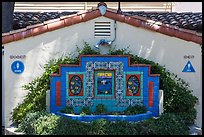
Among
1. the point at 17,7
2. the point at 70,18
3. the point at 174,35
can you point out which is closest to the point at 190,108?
the point at 174,35

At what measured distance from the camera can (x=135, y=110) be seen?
1040cm

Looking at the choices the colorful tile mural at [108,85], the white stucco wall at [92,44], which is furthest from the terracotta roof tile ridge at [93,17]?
the colorful tile mural at [108,85]

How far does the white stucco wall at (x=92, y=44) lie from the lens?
36.2ft

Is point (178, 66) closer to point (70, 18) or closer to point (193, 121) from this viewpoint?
point (193, 121)

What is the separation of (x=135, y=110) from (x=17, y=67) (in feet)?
10.9

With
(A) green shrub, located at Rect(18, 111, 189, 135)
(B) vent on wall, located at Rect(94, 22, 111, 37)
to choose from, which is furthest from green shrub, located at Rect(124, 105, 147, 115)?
(B) vent on wall, located at Rect(94, 22, 111, 37)

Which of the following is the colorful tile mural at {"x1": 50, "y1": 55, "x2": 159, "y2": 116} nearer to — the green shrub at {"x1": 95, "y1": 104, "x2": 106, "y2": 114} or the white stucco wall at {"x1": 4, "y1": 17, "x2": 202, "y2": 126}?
the green shrub at {"x1": 95, "y1": 104, "x2": 106, "y2": 114}

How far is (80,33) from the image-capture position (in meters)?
11.1

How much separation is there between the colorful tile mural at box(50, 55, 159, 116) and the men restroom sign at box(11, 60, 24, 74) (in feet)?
3.55

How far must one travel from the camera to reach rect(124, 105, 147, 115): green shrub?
10.3m

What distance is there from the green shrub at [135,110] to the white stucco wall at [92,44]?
1.44 m

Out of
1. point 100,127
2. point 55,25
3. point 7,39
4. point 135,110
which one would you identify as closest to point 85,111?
point 100,127

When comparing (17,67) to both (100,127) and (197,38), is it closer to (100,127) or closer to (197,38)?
(100,127)

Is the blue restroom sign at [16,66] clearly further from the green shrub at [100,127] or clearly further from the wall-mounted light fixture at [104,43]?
the wall-mounted light fixture at [104,43]
